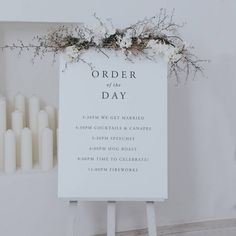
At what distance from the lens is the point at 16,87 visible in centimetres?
284

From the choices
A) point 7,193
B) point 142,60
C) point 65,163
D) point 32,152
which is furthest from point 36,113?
point 142,60

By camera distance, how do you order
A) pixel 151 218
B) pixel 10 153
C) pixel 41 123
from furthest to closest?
pixel 41 123 → pixel 10 153 → pixel 151 218

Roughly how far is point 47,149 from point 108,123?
59 centimetres

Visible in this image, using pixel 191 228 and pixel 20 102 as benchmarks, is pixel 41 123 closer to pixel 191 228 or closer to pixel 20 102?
pixel 20 102

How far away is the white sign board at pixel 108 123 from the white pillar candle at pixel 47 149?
450 mm

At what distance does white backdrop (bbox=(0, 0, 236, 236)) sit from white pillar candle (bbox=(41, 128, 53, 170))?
7 centimetres

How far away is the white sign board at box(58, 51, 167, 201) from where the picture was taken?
6.90ft

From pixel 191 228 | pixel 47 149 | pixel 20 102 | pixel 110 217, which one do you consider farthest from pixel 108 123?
pixel 191 228

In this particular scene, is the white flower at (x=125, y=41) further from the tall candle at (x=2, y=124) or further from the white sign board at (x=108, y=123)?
the tall candle at (x=2, y=124)

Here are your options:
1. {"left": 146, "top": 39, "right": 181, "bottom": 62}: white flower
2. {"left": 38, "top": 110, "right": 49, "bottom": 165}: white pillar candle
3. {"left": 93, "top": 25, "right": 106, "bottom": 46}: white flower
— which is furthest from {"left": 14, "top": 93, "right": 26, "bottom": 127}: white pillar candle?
{"left": 146, "top": 39, "right": 181, "bottom": 62}: white flower

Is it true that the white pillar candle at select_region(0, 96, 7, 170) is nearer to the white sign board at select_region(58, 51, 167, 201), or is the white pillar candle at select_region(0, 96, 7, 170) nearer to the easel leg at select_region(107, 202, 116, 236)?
the white sign board at select_region(58, 51, 167, 201)

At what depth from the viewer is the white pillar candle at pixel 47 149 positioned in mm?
2545

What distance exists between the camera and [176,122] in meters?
2.71

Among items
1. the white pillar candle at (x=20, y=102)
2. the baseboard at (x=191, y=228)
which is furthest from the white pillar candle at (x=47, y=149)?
the baseboard at (x=191, y=228)
